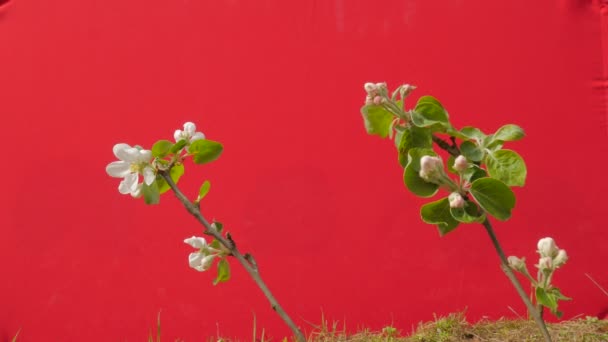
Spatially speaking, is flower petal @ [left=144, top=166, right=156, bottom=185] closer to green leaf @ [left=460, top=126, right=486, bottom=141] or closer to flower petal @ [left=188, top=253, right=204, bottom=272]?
flower petal @ [left=188, top=253, right=204, bottom=272]

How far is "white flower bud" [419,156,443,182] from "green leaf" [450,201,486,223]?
6 centimetres

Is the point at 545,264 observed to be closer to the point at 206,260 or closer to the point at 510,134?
the point at 510,134

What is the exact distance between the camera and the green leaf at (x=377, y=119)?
2.17ft

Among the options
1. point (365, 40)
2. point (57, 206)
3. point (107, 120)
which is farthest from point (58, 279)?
point (365, 40)

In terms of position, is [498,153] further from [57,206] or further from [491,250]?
[57,206]

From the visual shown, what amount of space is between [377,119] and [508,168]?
14cm

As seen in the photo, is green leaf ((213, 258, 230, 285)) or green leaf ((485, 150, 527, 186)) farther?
green leaf ((213, 258, 230, 285))

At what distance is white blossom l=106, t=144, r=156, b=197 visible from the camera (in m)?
0.69

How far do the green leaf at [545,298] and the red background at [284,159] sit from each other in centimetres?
106

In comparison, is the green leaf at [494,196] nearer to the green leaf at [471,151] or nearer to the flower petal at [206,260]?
the green leaf at [471,151]

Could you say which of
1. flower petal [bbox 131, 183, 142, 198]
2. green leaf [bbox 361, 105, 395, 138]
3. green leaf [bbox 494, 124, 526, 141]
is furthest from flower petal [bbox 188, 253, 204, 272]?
green leaf [bbox 494, 124, 526, 141]

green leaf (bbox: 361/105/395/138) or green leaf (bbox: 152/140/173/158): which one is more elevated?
green leaf (bbox: 152/140/173/158)

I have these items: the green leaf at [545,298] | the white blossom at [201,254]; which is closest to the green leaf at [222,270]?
the white blossom at [201,254]

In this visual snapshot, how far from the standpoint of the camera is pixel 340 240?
169 cm
